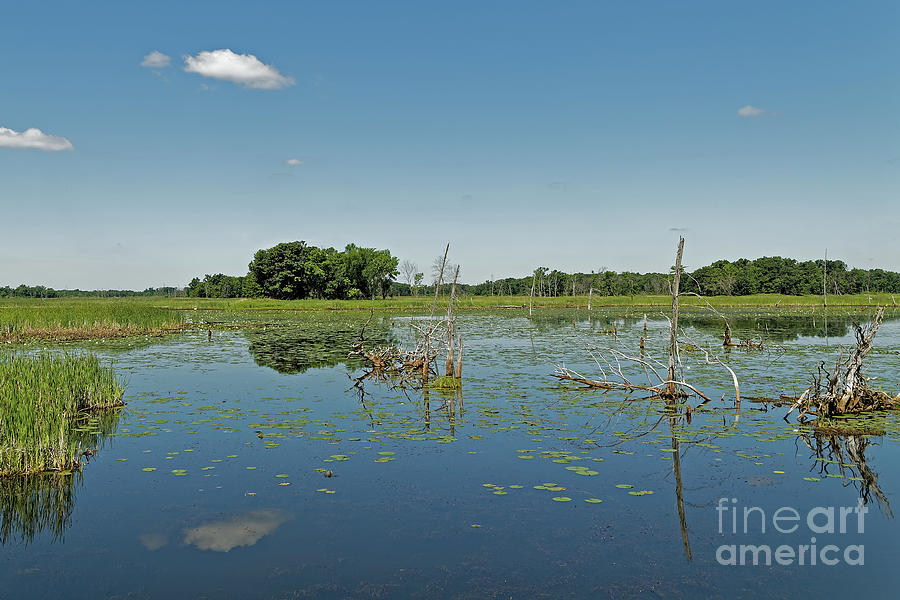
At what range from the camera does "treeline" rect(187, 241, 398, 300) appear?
299ft

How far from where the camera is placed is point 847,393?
13.2 meters

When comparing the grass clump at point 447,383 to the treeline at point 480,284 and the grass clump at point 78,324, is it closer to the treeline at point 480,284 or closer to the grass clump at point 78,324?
the grass clump at point 78,324

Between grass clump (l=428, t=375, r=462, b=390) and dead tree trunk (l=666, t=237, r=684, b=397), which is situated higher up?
dead tree trunk (l=666, t=237, r=684, b=397)

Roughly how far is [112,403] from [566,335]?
28.1m

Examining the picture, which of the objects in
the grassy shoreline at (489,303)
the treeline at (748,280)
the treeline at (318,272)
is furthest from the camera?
the treeline at (748,280)

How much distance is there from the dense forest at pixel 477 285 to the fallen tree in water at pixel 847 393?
5568cm

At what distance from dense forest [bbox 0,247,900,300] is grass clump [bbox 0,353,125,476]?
2135 inches

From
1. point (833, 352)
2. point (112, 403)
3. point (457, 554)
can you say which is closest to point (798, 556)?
point (457, 554)

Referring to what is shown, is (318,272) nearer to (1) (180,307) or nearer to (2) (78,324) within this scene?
(1) (180,307)

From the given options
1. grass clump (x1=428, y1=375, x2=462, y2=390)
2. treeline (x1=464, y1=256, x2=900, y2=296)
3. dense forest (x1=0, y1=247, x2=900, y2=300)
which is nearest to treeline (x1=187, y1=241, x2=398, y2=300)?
dense forest (x1=0, y1=247, x2=900, y2=300)

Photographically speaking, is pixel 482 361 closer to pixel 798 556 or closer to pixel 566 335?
pixel 566 335

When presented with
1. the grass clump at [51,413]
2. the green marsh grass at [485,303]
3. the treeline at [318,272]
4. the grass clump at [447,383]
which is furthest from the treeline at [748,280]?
the grass clump at [51,413]

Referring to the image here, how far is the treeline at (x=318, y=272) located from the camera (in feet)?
299

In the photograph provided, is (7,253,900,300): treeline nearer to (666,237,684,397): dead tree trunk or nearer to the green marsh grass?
the green marsh grass
